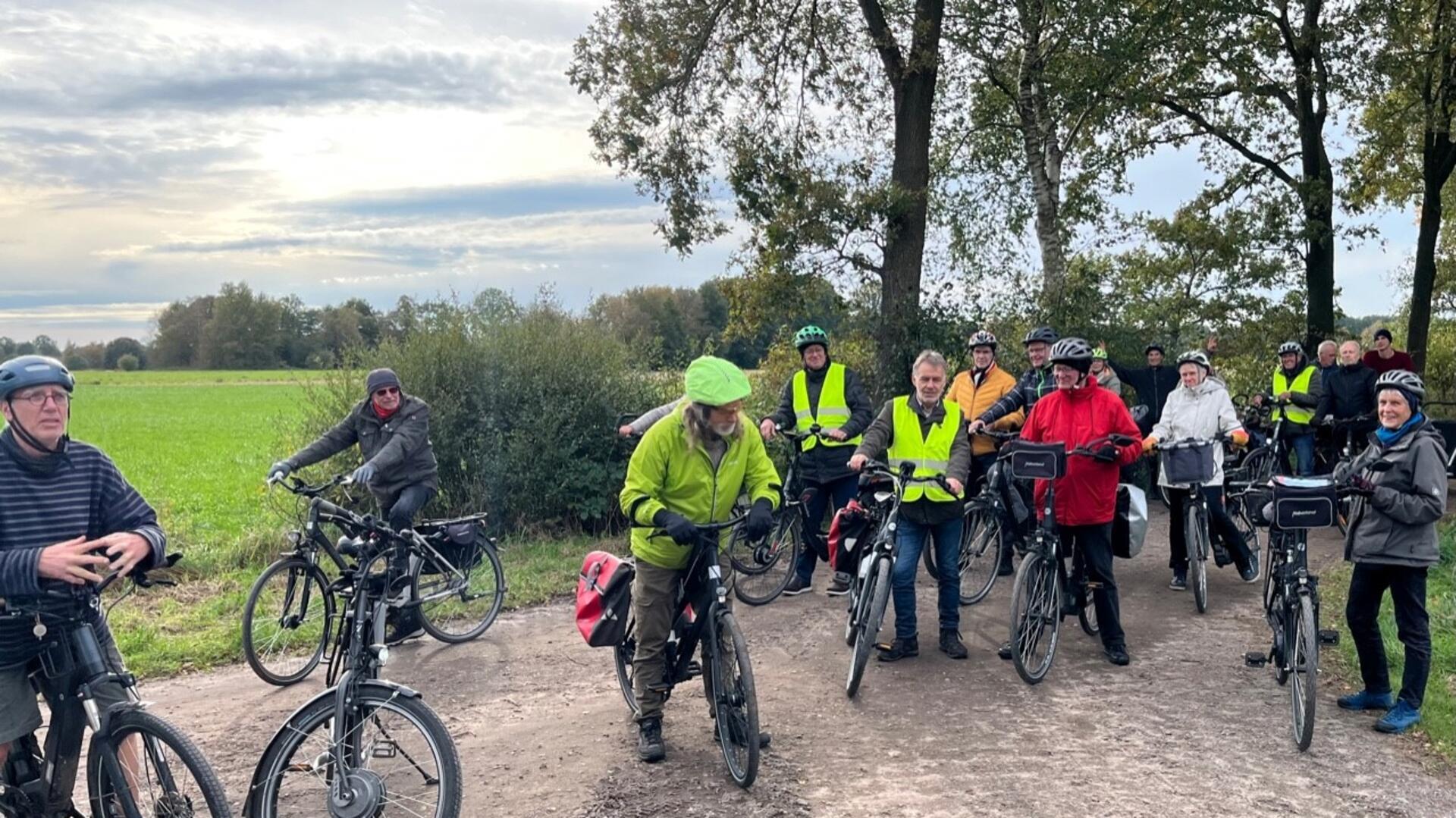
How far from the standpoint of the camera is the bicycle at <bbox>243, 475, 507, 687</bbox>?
254 inches

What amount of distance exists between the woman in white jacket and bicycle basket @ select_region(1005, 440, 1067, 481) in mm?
2100

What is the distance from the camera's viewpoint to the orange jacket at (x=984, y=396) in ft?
28.4

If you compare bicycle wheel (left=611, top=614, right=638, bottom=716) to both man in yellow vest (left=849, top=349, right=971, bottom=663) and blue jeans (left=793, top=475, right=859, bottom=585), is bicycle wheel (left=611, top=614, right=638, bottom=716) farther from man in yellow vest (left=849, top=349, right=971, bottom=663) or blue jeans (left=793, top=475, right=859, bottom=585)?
blue jeans (left=793, top=475, right=859, bottom=585)

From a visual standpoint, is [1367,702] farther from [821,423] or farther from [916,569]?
[821,423]

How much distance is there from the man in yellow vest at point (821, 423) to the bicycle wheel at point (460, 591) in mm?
2267

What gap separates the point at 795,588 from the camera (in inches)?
335

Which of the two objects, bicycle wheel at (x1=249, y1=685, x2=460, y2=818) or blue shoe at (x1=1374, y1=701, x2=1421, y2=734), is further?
blue shoe at (x1=1374, y1=701, x2=1421, y2=734)

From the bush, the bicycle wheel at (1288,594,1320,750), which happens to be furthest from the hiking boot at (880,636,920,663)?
the bush

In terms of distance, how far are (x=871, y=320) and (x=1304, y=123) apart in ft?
39.6

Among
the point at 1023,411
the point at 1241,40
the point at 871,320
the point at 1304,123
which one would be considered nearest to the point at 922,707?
the point at 1023,411

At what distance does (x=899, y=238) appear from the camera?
13.6 meters

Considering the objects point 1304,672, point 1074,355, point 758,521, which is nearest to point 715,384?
point 758,521

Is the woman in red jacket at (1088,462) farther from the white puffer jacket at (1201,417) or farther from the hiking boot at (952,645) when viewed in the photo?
the white puffer jacket at (1201,417)

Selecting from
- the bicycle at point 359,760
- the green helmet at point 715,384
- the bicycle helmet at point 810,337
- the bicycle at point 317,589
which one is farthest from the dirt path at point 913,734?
the bicycle helmet at point 810,337
